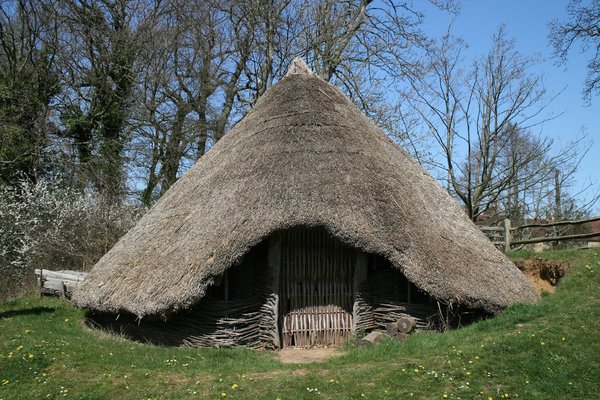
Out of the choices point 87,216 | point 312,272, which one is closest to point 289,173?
point 312,272

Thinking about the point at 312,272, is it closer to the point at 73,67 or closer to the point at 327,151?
the point at 327,151

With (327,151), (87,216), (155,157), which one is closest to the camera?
(327,151)

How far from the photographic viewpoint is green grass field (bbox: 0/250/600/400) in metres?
6.89

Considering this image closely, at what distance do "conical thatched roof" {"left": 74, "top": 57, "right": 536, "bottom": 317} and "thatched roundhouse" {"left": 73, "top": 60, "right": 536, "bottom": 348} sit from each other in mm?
28

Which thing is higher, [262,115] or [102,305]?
[262,115]

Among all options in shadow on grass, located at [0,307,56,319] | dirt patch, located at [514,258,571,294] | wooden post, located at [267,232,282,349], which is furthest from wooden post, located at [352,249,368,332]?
shadow on grass, located at [0,307,56,319]

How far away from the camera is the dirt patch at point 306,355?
379 inches

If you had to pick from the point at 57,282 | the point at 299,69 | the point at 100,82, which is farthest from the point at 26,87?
the point at 299,69

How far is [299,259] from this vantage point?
10883 millimetres

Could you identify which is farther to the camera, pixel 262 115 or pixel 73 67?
pixel 73 67

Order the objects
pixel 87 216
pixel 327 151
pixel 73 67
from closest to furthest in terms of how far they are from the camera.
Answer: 1. pixel 327 151
2. pixel 87 216
3. pixel 73 67

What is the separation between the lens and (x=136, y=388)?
731 centimetres

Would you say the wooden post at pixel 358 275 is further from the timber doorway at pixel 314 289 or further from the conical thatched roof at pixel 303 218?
the conical thatched roof at pixel 303 218

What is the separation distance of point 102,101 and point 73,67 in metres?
1.72
